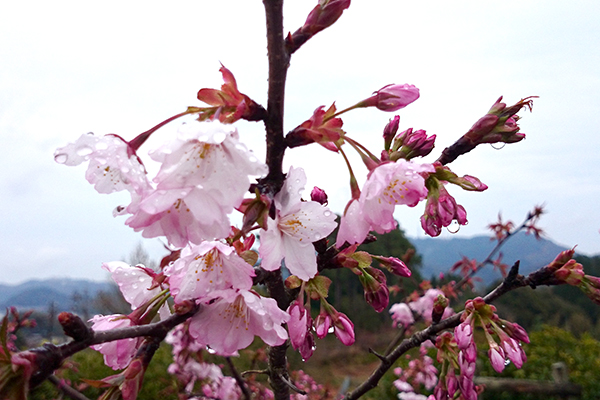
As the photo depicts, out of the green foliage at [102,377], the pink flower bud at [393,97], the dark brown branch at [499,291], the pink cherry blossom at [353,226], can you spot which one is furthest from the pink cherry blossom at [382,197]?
the green foliage at [102,377]

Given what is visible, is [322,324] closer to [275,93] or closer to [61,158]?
[275,93]

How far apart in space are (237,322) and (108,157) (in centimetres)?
45

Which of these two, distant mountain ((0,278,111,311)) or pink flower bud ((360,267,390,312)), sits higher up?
pink flower bud ((360,267,390,312))

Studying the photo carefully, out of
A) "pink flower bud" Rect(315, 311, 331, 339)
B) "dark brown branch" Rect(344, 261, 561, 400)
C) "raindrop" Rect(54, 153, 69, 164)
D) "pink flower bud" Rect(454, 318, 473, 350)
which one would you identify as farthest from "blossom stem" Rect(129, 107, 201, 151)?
"dark brown branch" Rect(344, 261, 561, 400)

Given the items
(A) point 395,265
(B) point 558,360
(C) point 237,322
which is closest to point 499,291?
(A) point 395,265

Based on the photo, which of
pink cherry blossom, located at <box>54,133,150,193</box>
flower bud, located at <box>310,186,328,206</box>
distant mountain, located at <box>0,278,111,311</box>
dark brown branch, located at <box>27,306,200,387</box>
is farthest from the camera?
distant mountain, located at <box>0,278,111,311</box>

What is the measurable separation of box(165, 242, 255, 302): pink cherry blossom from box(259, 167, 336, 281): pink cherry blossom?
5 centimetres

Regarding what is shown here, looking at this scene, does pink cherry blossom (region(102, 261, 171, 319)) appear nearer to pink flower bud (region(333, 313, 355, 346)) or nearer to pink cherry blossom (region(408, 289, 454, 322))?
pink flower bud (region(333, 313, 355, 346))

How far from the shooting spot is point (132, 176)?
0.66 m

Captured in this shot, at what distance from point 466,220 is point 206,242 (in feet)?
2.00

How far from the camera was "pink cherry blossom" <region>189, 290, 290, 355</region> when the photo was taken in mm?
796

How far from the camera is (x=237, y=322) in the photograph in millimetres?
879

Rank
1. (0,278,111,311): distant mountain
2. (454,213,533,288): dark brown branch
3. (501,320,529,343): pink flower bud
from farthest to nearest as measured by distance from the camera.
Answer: (0,278,111,311): distant mountain → (454,213,533,288): dark brown branch → (501,320,529,343): pink flower bud

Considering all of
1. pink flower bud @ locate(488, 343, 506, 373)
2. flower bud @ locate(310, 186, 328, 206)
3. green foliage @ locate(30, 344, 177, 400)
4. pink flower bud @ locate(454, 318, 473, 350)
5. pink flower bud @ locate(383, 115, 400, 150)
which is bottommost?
green foliage @ locate(30, 344, 177, 400)
